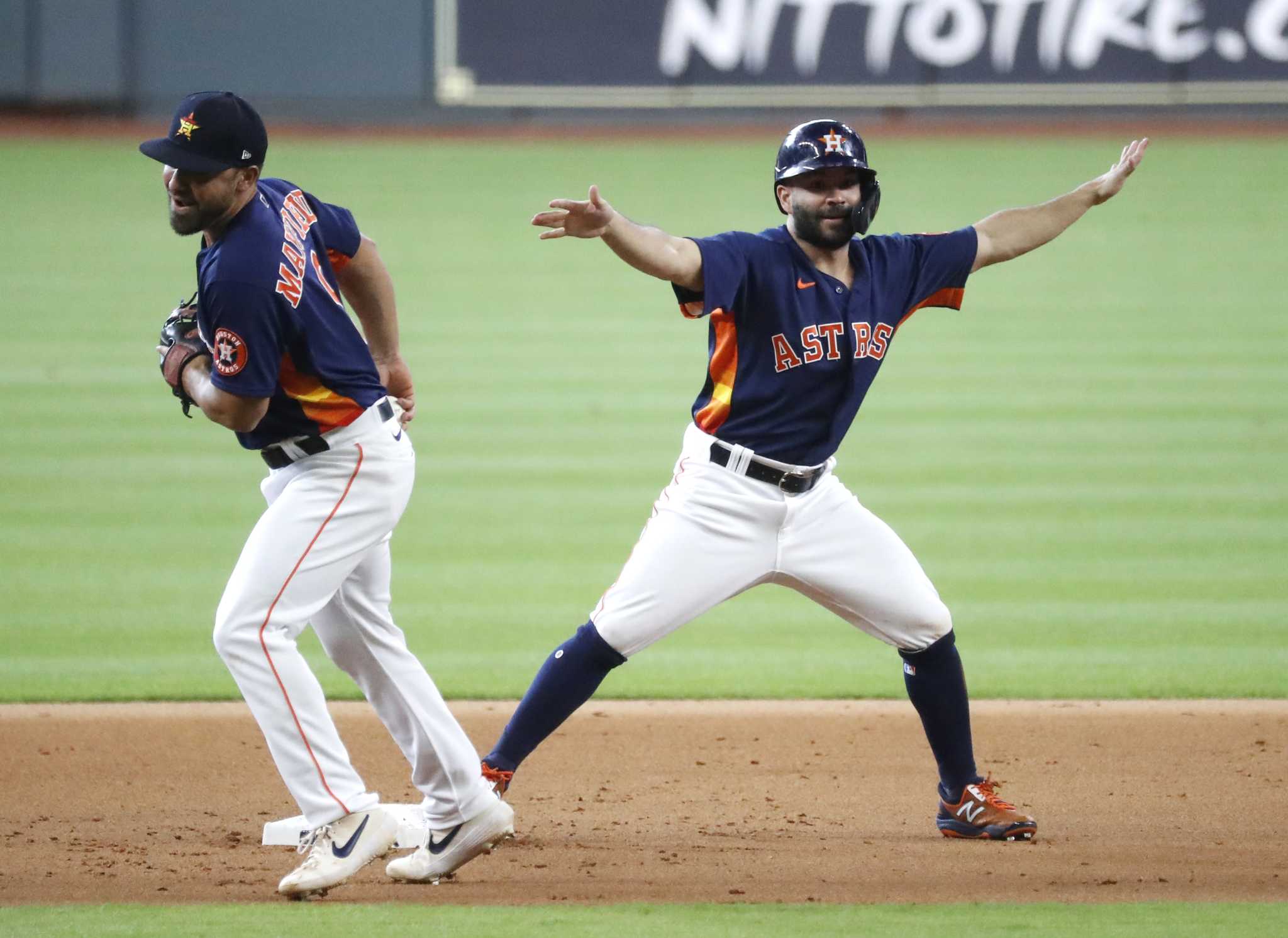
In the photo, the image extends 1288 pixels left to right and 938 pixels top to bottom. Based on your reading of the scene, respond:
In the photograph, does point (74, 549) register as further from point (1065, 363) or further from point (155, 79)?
point (155, 79)

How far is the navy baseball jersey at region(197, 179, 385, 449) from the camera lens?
3.66 metres

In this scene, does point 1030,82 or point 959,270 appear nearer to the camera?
point 959,270

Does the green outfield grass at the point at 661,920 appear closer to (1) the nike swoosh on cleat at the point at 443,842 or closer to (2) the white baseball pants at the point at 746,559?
(1) the nike swoosh on cleat at the point at 443,842

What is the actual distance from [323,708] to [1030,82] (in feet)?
58.2

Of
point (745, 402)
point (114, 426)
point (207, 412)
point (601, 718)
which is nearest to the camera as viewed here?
point (207, 412)

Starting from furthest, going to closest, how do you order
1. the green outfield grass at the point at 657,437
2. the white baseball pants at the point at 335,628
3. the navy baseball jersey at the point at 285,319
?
the green outfield grass at the point at 657,437
the white baseball pants at the point at 335,628
the navy baseball jersey at the point at 285,319

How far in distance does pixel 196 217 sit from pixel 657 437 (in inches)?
278

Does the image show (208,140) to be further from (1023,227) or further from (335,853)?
(1023,227)

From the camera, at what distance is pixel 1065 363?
12.5 meters

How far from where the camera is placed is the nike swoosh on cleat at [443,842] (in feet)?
13.5

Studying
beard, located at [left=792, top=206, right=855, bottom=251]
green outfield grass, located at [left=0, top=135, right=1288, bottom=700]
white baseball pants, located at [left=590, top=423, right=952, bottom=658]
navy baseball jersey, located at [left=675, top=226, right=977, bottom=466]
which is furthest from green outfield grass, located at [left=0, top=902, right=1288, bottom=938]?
green outfield grass, located at [left=0, top=135, right=1288, bottom=700]

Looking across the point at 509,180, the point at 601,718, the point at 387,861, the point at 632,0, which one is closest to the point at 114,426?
the point at 601,718

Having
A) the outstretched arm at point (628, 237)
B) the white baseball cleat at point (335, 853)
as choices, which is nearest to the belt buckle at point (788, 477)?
the outstretched arm at point (628, 237)

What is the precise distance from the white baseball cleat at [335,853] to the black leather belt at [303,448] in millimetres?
834
